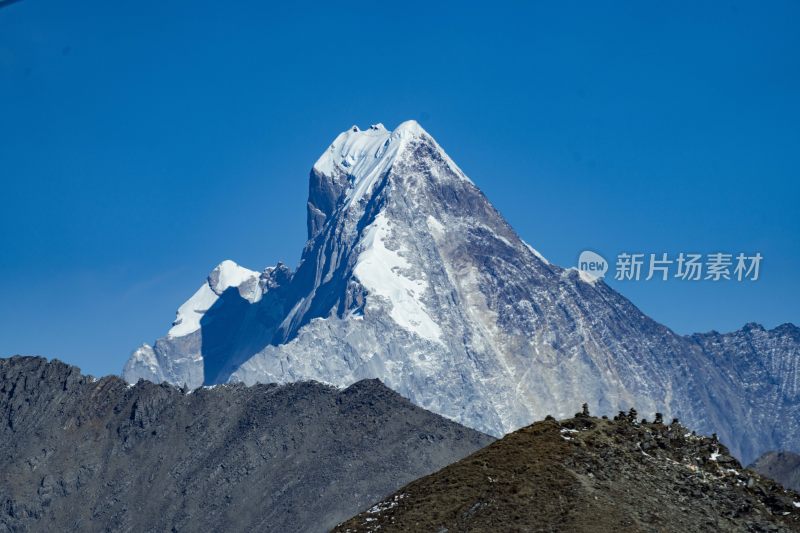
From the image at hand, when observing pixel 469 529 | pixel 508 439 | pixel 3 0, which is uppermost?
pixel 3 0

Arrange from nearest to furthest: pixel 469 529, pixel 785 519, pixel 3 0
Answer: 1. pixel 3 0
2. pixel 469 529
3. pixel 785 519

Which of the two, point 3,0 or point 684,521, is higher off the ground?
point 3,0

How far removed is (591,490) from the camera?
275 ft

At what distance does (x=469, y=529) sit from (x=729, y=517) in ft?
47.5

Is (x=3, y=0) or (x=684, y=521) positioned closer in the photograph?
(x=3, y=0)

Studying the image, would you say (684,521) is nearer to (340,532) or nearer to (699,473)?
(699,473)

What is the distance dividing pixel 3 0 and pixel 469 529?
3573 cm

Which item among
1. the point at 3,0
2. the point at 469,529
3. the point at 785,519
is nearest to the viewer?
the point at 3,0

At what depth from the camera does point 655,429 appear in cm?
9300

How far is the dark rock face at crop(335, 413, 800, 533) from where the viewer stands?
270 ft

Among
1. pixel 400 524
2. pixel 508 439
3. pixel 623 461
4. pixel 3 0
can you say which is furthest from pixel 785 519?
pixel 3 0

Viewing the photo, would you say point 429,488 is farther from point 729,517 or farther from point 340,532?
point 729,517

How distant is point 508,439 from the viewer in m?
89.3

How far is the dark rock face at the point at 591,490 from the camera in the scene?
3246 inches
